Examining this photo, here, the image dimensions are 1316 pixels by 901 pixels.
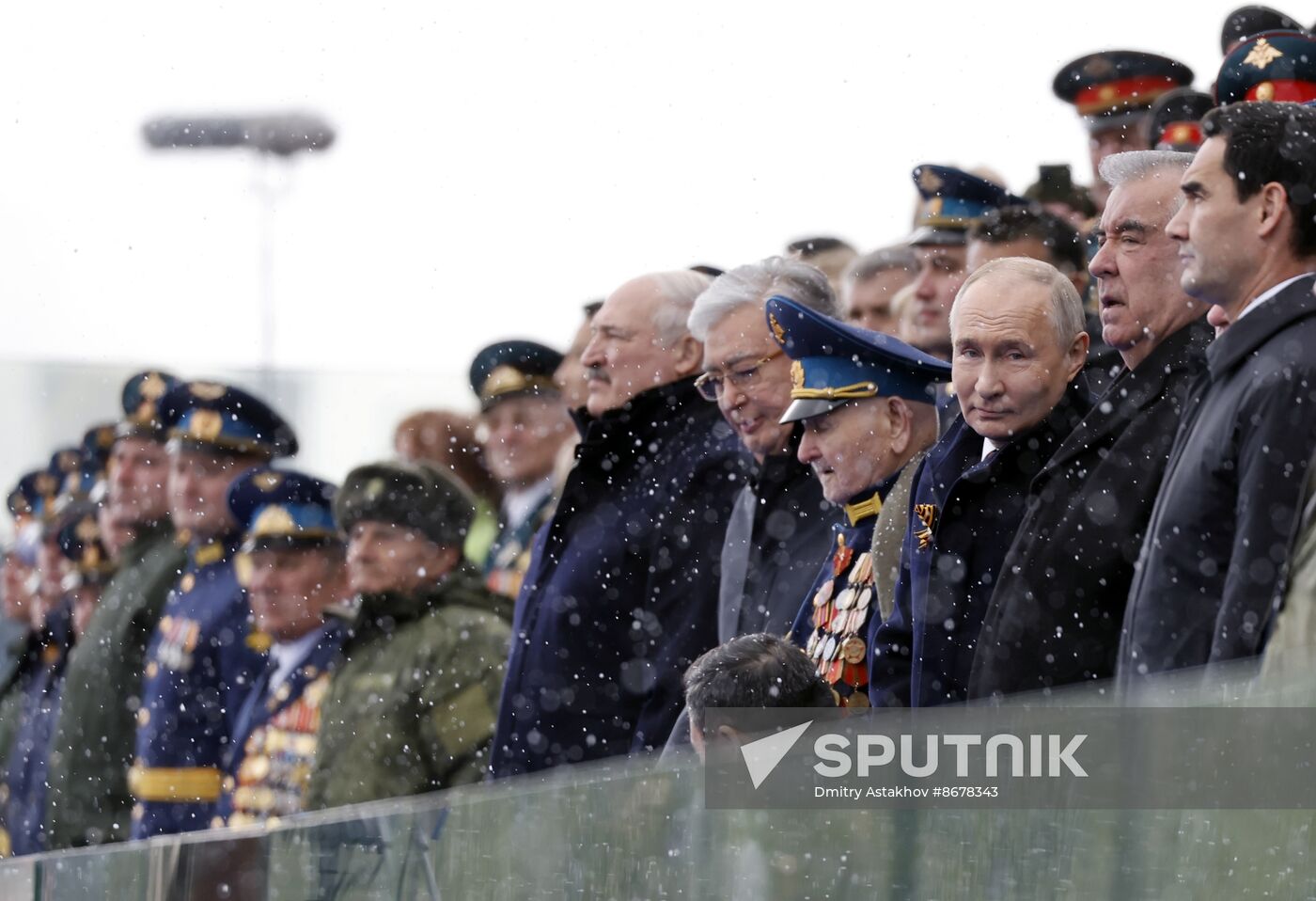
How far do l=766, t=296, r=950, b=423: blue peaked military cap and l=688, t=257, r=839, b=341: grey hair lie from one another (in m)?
0.60

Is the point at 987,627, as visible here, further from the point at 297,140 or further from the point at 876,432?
the point at 297,140

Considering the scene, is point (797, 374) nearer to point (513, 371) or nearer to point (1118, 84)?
point (1118, 84)

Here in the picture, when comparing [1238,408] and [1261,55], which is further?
[1261,55]

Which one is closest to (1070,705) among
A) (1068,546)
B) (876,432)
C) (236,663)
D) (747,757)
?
(747,757)

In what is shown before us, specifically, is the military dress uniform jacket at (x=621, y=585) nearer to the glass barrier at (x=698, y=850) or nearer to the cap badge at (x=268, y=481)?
the cap badge at (x=268, y=481)

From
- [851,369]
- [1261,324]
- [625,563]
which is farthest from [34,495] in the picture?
[1261,324]

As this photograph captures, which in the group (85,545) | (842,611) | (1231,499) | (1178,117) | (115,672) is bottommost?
(115,672)

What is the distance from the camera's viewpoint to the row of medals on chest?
15.0ft

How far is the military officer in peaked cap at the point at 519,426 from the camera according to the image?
7.39m

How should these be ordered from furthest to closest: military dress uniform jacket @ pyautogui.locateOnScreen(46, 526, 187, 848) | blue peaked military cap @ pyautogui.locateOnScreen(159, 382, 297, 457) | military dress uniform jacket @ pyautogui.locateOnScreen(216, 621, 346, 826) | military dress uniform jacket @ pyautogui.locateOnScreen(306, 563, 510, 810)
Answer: blue peaked military cap @ pyautogui.locateOnScreen(159, 382, 297, 457)
military dress uniform jacket @ pyautogui.locateOnScreen(46, 526, 187, 848)
military dress uniform jacket @ pyautogui.locateOnScreen(216, 621, 346, 826)
military dress uniform jacket @ pyautogui.locateOnScreen(306, 563, 510, 810)

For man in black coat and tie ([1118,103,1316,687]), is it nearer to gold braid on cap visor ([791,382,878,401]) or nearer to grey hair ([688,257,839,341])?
gold braid on cap visor ([791,382,878,401])

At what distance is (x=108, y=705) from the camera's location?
8070mm

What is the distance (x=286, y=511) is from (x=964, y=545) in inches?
136

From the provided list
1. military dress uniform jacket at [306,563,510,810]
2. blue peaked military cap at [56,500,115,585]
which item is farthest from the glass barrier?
blue peaked military cap at [56,500,115,585]
